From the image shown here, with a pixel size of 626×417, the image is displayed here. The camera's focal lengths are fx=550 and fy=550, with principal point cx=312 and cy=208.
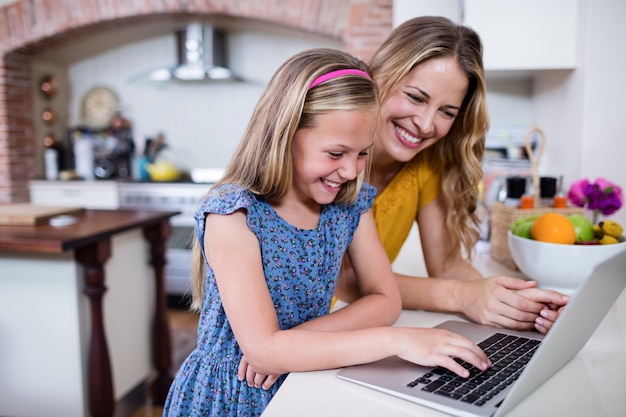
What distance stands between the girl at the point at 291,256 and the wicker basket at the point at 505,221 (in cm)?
56

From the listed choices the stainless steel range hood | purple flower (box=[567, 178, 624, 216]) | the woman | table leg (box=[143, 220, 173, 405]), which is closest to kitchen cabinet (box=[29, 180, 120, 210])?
the stainless steel range hood

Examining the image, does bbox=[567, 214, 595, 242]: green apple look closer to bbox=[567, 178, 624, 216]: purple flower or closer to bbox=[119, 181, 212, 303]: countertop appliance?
bbox=[567, 178, 624, 216]: purple flower

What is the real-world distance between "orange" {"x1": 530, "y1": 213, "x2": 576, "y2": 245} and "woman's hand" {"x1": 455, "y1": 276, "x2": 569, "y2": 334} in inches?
8.5

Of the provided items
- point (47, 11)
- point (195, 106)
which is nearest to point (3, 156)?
point (47, 11)

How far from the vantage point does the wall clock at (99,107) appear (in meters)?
4.86

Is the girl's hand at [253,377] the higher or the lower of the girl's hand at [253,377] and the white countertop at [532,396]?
Answer: the lower

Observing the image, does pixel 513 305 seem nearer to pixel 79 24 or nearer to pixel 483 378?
pixel 483 378

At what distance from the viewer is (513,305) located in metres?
0.96

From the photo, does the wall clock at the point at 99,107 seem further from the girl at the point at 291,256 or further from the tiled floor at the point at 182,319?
the girl at the point at 291,256

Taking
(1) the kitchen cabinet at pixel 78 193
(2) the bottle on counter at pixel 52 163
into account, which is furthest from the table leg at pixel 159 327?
(2) the bottle on counter at pixel 52 163

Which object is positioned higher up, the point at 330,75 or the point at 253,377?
the point at 330,75

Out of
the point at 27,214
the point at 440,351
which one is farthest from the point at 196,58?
the point at 440,351

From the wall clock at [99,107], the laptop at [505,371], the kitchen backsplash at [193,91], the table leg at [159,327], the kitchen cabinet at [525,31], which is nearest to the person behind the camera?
the laptop at [505,371]

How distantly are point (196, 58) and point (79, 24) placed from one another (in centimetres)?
89
